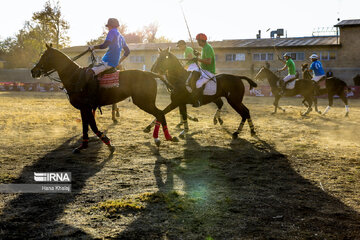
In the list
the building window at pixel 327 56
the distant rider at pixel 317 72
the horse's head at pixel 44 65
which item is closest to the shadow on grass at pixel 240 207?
the horse's head at pixel 44 65

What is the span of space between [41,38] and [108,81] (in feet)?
202

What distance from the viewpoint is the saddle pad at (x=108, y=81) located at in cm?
775

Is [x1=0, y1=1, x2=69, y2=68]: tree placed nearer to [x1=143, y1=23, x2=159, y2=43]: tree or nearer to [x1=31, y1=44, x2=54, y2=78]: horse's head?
[x1=143, y1=23, x2=159, y2=43]: tree

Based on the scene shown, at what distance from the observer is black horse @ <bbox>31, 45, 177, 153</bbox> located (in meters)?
7.56

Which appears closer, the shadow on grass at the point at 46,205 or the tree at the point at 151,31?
the shadow on grass at the point at 46,205

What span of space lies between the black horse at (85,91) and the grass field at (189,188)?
0.79 m

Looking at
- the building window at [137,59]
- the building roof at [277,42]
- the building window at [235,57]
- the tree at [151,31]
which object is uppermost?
the tree at [151,31]

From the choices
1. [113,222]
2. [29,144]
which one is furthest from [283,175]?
[29,144]

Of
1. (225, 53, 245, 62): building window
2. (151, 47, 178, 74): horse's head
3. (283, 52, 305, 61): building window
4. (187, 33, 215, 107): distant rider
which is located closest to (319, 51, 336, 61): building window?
(283, 52, 305, 61): building window

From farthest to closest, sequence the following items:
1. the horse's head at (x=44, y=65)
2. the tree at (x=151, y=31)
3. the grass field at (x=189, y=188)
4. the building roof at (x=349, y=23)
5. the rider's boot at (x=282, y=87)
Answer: the tree at (x=151, y=31) → the building roof at (x=349, y=23) → the rider's boot at (x=282, y=87) → the horse's head at (x=44, y=65) → the grass field at (x=189, y=188)

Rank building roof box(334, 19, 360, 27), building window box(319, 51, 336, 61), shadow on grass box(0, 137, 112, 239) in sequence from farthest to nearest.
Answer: building window box(319, 51, 336, 61)
building roof box(334, 19, 360, 27)
shadow on grass box(0, 137, 112, 239)

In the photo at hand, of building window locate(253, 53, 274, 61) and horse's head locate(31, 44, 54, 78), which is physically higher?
building window locate(253, 53, 274, 61)

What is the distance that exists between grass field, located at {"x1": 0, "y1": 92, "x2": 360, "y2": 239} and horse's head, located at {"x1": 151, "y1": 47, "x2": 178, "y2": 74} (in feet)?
6.40

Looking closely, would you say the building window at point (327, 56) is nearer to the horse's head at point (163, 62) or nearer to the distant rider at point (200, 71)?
the distant rider at point (200, 71)
